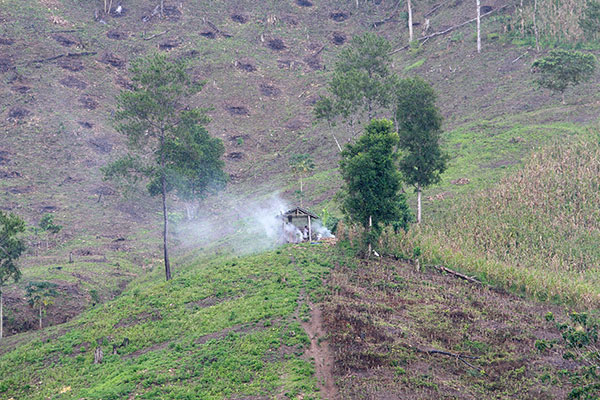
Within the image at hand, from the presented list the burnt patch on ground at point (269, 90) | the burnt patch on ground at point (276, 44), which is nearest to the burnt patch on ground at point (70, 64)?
the burnt patch on ground at point (269, 90)

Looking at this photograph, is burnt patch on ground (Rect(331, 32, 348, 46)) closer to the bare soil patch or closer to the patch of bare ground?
the bare soil patch

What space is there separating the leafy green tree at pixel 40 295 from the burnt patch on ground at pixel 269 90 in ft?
228

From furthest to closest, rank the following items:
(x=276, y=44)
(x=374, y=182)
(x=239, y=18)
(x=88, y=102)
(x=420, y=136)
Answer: (x=239, y=18), (x=276, y=44), (x=88, y=102), (x=420, y=136), (x=374, y=182)

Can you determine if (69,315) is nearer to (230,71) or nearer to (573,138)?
(573,138)

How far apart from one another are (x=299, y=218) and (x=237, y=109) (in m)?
56.2

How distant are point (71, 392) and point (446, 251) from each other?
2896 centimetres

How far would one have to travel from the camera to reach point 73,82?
92688mm

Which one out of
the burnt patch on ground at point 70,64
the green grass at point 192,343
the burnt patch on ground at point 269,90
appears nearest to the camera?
the green grass at point 192,343

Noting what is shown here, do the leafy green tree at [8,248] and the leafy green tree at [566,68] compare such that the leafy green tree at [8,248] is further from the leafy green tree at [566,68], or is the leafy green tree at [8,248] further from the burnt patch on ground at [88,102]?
the leafy green tree at [566,68]

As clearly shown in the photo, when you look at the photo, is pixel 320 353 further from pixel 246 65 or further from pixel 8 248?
pixel 246 65

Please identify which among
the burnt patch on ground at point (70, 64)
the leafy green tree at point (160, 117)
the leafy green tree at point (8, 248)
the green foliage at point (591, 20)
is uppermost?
the burnt patch on ground at point (70, 64)

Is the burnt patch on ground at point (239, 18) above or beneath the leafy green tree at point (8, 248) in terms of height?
above

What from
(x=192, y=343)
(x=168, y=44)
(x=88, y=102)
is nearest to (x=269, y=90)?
(x=168, y=44)

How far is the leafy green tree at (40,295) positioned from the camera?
41.8m
